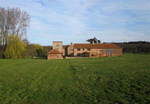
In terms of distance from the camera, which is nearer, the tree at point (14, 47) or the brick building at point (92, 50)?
the tree at point (14, 47)

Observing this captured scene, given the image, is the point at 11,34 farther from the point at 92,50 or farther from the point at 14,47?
the point at 92,50

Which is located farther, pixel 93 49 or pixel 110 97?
pixel 93 49

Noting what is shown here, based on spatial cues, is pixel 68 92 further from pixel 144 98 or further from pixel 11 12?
pixel 11 12

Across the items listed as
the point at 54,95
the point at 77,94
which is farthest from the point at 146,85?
the point at 54,95

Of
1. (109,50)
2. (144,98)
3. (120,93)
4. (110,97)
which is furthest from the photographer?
(109,50)

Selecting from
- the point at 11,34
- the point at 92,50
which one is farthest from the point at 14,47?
the point at 92,50

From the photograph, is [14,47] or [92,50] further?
[92,50]

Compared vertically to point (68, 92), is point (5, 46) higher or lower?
higher

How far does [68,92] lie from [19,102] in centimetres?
291

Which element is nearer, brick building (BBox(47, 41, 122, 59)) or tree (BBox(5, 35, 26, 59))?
tree (BBox(5, 35, 26, 59))

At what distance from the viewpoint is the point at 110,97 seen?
254 inches

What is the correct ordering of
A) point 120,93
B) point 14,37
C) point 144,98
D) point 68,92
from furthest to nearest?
point 14,37 → point 68,92 → point 120,93 → point 144,98

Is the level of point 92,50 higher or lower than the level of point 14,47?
lower

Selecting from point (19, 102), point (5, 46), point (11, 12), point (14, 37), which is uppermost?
point (11, 12)
